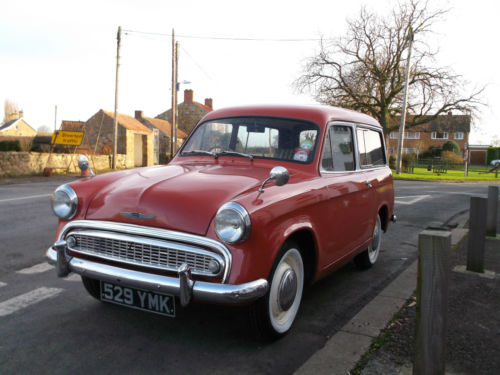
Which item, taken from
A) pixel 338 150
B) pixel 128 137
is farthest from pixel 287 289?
pixel 128 137

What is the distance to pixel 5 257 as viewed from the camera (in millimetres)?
5012

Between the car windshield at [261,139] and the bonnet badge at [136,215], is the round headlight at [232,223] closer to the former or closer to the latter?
the bonnet badge at [136,215]

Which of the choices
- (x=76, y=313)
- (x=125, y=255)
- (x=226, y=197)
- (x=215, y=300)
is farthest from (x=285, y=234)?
(x=76, y=313)

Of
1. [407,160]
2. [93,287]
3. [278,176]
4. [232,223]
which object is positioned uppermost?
[407,160]

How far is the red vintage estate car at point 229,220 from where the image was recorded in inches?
103

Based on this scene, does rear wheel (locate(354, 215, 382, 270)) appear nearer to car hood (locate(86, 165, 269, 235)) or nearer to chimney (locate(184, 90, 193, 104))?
car hood (locate(86, 165, 269, 235))

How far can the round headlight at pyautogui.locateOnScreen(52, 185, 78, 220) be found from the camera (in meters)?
3.13

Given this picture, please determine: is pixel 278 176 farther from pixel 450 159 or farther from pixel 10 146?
pixel 450 159

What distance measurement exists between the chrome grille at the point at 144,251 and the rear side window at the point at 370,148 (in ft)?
8.52

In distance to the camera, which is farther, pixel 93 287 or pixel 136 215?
pixel 93 287

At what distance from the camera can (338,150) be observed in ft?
13.7

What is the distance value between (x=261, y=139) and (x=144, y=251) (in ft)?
5.58

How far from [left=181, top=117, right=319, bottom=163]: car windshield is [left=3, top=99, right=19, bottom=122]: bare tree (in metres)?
86.2

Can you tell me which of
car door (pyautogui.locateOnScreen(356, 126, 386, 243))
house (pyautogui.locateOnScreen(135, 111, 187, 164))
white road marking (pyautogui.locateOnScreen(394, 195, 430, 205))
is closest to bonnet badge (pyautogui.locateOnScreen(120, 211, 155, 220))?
car door (pyautogui.locateOnScreen(356, 126, 386, 243))
